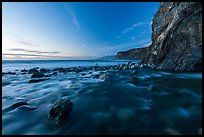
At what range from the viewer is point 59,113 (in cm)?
394

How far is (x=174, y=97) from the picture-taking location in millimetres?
5320

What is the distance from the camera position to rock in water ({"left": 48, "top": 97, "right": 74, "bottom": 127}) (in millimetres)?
3711

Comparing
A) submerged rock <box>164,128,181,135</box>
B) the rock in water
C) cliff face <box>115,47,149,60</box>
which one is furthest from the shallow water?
cliff face <box>115,47,149,60</box>

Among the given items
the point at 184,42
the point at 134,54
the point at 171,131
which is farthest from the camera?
the point at 134,54

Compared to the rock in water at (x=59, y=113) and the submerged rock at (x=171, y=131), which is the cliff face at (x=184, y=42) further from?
the rock in water at (x=59, y=113)

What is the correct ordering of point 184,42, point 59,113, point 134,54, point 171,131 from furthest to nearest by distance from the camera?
1. point 134,54
2. point 184,42
3. point 59,113
4. point 171,131

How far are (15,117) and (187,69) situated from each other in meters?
12.5

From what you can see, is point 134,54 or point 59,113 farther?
point 134,54

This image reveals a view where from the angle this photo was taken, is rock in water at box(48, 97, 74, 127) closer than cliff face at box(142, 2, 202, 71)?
Yes

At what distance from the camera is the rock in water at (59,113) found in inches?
146

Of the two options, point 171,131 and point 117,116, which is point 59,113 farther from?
point 171,131

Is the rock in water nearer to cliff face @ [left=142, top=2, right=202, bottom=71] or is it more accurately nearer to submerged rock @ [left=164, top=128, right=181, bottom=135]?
submerged rock @ [left=164, top=128, right=181, bottom=135]

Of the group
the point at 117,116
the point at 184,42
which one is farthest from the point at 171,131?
the point at 184,42

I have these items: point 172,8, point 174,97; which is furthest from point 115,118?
point 172,8
